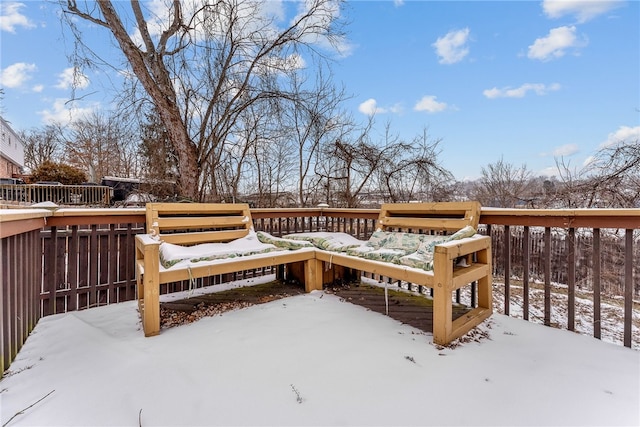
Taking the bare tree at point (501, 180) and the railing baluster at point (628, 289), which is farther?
the bare tree at point (501, 180)

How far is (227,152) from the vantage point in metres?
6.31

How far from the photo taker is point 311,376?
1567 mm

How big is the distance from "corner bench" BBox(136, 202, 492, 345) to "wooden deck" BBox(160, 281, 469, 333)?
0.68 ft

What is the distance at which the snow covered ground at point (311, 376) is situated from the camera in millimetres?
1285

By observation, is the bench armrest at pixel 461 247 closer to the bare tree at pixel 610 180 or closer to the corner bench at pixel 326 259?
the corner bench at pixel 326 259

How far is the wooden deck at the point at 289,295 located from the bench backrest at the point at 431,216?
2.34 feet

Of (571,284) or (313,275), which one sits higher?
(571,284)

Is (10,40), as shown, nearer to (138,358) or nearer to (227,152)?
(227,152)

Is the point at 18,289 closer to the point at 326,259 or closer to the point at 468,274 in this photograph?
the point at 326,259

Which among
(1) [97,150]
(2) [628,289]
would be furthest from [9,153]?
(2) [628,289]

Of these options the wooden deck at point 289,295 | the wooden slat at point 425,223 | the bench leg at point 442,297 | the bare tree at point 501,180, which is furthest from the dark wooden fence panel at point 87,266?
the bare tree at point 501,180

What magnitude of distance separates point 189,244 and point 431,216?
8.14 ft

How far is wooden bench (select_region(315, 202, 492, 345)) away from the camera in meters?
1.93

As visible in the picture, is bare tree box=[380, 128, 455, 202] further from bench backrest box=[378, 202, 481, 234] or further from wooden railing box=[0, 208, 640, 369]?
bench backrest box=[378, 202, 481, 234]
